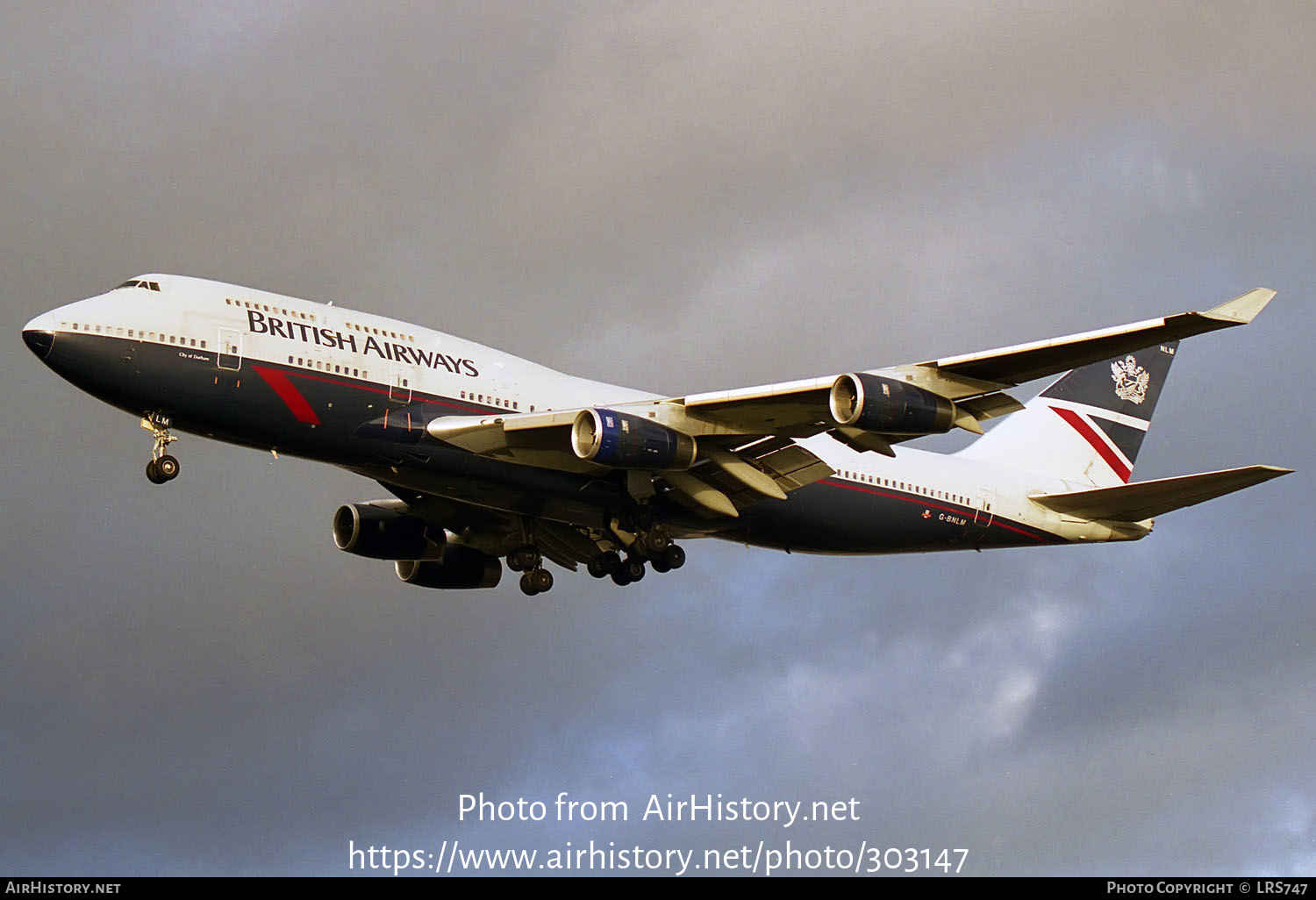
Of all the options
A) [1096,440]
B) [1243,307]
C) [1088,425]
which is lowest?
[1243,307]

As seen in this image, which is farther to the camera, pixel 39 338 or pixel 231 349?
pixel 231 349

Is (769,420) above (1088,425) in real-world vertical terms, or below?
below

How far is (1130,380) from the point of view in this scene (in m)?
53.8

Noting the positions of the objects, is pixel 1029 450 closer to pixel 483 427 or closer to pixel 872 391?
pixel 872 391

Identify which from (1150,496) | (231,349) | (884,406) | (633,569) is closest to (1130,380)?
(1150,496)

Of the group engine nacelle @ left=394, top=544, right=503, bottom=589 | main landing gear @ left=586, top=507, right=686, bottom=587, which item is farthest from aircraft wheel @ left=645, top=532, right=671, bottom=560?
engine nacelle @ left=394, top=544, right=503, bottom=589

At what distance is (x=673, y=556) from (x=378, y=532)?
873cm

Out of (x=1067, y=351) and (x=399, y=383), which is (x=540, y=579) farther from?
(x=1067, y=351)

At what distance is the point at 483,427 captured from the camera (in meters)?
38.9

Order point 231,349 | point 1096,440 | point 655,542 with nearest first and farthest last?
point 231,349
point 655,542
point 1096,440

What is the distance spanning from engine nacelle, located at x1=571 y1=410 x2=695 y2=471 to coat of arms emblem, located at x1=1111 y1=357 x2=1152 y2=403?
65.4ft

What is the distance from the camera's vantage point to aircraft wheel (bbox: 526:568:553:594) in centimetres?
4609
